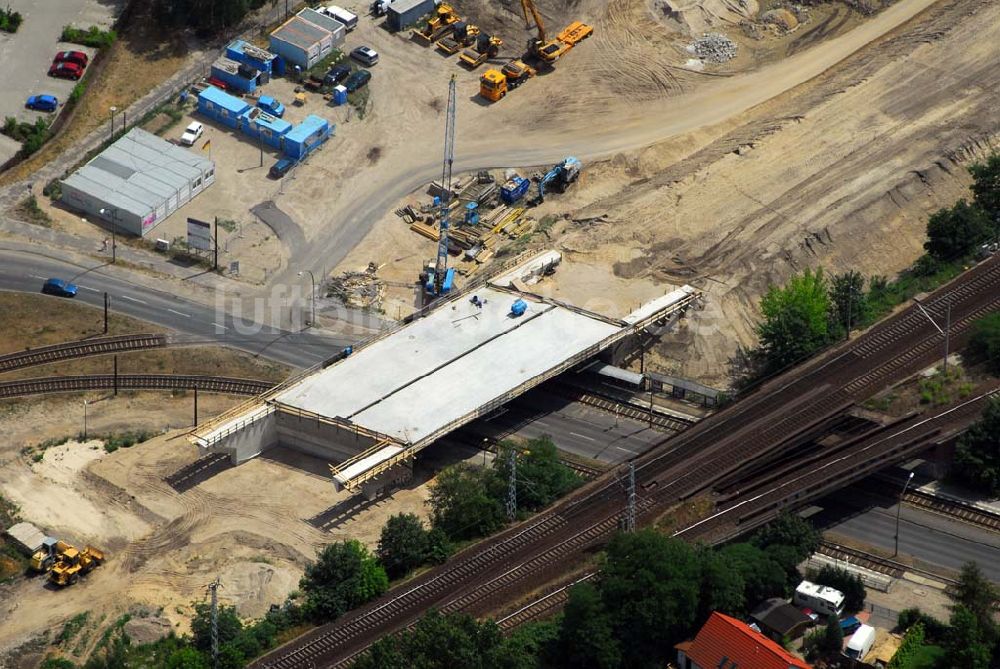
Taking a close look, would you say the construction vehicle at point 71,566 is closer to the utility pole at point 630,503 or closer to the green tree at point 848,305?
the utility pole at point 630,503

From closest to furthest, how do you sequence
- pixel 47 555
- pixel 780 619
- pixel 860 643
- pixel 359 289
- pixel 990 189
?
pixel 860 643
pixel 780 619
pixel 47 555
pixel 990 189
pixel 359 289

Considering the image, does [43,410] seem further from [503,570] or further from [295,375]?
[503,570]

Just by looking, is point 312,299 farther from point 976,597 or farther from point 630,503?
point 976,597

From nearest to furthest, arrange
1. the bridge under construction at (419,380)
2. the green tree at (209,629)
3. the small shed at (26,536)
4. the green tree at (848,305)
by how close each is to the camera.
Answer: the green tree at (209,629), the small shed at (26,536), the bridge under construction at (419,380), the green tree at (848,305)

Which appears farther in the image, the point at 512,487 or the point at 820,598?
the point at 512,487

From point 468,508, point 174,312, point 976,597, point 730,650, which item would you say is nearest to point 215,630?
point 468,508

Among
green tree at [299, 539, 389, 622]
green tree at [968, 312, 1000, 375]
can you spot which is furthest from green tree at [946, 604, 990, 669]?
green tree at [299, 539, 389, 622]

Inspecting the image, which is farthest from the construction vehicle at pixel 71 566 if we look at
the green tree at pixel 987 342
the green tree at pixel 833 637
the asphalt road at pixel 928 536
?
the green tree at pixel 987 342
